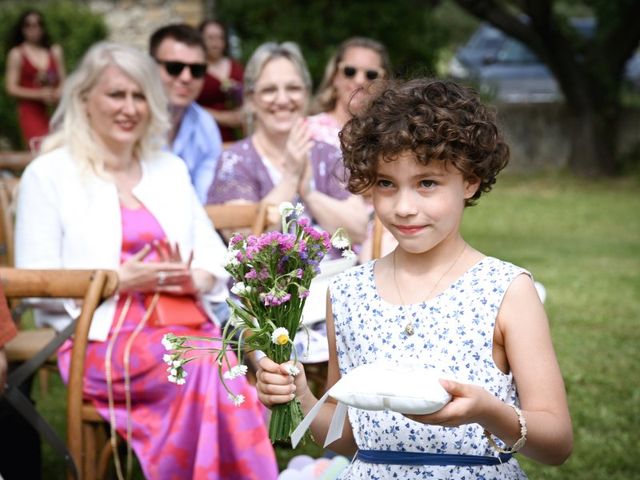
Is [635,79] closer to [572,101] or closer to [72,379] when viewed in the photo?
[572,101]

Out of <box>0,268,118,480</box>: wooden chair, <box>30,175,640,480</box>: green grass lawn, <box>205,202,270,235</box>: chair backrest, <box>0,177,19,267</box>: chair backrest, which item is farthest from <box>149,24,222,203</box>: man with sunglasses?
<box>0,268,118,480</box>: wooden chair

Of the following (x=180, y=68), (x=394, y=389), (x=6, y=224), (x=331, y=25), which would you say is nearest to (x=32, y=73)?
(x=331, y=25)

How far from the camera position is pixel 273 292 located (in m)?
2.39

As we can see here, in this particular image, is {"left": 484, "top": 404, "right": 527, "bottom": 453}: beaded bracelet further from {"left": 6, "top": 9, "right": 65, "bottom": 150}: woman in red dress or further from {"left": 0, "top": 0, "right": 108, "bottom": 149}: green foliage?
{"left": 0, "top": 0, "right": 108, "bottom": 149}: green foliage

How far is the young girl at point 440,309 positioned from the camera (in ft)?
7.89

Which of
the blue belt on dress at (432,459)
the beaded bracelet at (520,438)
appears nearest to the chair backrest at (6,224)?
the blue belt on dress at (432,459)

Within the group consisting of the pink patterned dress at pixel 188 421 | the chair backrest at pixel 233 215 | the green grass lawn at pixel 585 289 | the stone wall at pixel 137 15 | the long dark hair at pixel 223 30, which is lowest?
the green grass lawn at pixel 585 289

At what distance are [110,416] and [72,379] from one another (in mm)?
500

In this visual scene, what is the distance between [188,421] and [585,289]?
19.1ft

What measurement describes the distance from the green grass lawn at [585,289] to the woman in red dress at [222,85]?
9.64 feet

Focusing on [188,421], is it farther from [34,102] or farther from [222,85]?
[34,102]

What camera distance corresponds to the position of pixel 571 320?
793 cm

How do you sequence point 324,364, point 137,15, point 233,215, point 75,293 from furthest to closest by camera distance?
point 137,15 → point 233,215 → point 324,364 → point 75,293

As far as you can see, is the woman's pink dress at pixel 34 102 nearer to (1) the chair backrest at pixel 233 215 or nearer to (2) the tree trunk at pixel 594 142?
(1) the chair backrest at pixel 233 215
